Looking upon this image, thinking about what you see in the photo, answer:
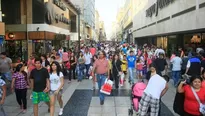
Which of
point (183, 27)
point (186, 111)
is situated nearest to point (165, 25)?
point (183, 27)

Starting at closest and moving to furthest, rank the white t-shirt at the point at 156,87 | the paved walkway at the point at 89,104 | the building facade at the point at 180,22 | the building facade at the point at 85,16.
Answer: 1. the white t-shirt at the point at 156,87
2. the paved walkway at the point at 89,104
3. the building facade at the point at 180,22
4. the building facade at the point at 85,16

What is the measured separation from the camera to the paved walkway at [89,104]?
27.7 feet

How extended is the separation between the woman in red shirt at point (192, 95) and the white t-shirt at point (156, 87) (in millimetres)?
587

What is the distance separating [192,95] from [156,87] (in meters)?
0.83

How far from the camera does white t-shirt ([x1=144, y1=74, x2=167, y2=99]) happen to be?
579 cm

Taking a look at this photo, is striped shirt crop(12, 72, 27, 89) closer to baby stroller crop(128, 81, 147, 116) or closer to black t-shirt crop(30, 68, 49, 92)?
black t-shirt crop(30, 68, 49, 92)

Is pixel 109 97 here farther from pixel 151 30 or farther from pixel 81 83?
pixel 151 30

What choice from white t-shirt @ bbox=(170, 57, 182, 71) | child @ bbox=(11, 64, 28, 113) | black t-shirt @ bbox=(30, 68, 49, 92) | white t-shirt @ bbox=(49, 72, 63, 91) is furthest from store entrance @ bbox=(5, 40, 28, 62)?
black t-shirt @ bbox=(30, 68, 49, 92)

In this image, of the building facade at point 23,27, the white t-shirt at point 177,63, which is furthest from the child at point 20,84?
the building facade at point 23,27

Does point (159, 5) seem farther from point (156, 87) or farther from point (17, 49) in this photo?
point (156, 87)

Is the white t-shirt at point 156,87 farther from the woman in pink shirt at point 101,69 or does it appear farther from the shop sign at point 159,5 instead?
the shop sign at point 159,5

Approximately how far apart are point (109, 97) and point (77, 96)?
1.23 meters

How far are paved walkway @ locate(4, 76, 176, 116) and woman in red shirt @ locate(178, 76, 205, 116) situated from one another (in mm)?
3104

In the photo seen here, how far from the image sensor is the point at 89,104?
9.53 meters
